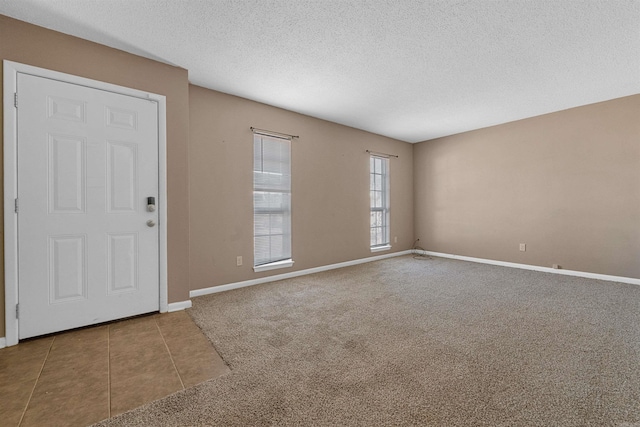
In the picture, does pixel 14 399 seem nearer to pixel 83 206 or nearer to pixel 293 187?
pixel 83 206

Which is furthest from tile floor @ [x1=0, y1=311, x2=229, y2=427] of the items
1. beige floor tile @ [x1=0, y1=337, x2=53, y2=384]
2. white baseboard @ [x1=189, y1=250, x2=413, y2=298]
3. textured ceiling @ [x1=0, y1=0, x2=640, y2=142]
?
textured ceiling @ [x1=0, y1=0, x2=640, y2=142]

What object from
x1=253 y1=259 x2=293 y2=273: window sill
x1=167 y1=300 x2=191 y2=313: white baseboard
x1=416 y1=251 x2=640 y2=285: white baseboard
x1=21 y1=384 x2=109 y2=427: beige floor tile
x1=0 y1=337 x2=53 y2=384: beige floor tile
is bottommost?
x1=21 y1=384 x2=109 y2=427: beige floor tile

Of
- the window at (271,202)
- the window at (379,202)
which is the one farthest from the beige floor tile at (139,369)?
the window at (379,202)

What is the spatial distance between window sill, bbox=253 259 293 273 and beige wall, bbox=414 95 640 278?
351 cm

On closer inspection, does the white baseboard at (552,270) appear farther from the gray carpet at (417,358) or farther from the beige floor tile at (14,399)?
the beige floor tile at (14,399)

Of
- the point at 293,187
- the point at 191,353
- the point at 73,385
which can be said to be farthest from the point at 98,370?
the point at 293,187

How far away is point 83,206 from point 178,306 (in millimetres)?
1279

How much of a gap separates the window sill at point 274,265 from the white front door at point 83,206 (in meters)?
1.32

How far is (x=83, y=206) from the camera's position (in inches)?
92.0

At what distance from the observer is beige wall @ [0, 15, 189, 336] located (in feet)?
7.01

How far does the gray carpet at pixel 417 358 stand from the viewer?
136 centimetres

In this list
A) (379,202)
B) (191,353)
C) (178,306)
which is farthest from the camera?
(379,202)

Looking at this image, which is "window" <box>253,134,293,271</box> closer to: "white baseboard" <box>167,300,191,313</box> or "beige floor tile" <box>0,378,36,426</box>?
"white baseboard" <box>167,300,191,313</box>

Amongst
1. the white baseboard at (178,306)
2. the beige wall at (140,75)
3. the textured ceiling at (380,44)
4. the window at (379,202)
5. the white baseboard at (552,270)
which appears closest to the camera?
the textured ceiling at (380,44)
